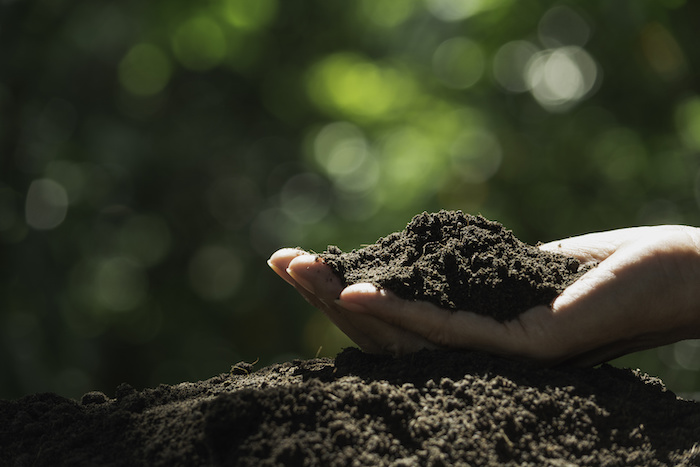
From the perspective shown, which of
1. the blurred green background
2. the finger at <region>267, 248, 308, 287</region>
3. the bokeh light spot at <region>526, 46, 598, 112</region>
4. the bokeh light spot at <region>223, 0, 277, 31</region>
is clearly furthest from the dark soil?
the bokeh light spot at <region>223, 0, 277, 31</region>

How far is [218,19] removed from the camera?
515cm

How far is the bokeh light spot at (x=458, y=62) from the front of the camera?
5.05 meters

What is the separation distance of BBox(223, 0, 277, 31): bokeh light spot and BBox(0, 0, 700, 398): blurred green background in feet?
0.06

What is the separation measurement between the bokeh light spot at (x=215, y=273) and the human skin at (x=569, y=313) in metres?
3.16

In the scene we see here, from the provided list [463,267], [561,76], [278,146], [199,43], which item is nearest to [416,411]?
[463,267]

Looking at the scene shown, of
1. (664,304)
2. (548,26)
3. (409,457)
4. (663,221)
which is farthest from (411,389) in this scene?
(548,26)

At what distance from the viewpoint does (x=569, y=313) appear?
173 cm

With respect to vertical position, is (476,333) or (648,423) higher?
(476,333)

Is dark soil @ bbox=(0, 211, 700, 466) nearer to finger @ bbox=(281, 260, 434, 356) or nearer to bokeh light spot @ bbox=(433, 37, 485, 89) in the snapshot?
finger @ bbox=(281, 260, 434, 356)

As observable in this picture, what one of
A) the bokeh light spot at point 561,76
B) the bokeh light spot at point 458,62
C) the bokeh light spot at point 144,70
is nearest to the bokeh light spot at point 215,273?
the bokeh light spot at point 144,70

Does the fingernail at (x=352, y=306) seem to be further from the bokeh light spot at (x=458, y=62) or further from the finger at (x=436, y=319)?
the bokeh light spot at (x=458, y=62)

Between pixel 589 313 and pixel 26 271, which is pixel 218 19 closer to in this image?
pixel 26 271

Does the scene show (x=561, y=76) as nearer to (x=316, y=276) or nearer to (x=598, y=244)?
(x=598, y=244)

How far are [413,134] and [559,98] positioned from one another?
121 centimetres
